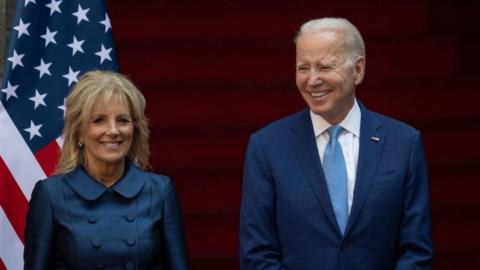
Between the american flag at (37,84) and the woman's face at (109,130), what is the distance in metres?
0.74

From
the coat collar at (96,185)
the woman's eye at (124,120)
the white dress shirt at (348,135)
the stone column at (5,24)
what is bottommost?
the coat collar at (96,185)

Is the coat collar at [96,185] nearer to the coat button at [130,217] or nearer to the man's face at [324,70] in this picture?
the coat button at [130,217]

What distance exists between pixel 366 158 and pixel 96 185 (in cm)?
109

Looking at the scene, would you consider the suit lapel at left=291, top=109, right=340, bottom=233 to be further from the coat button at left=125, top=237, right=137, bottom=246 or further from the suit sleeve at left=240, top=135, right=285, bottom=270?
the coat button at left=125, top=237, right=137, bottom=246

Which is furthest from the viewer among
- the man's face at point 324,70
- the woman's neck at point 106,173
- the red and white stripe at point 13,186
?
the red and white stripe at point 13,186

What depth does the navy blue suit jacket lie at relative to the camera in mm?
4852

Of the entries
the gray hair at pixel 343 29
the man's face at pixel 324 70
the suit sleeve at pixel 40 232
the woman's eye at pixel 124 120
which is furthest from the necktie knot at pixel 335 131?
the suit sleeve at pixel 40 232

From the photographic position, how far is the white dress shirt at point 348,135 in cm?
496

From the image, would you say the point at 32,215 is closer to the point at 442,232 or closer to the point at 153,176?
the point at 153,176

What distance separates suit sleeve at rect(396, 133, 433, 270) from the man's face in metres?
0.39

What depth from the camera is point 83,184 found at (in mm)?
5059

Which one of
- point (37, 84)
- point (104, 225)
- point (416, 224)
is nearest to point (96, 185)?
point (104, 225)

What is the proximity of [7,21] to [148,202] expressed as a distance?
186cm

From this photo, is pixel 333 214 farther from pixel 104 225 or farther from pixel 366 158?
→ pixel 104 225
